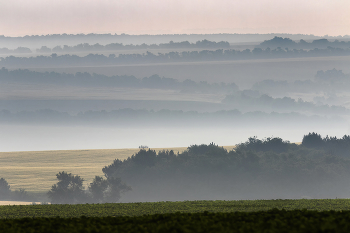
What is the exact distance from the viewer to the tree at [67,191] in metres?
99.8

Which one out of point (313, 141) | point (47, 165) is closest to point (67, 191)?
point (47, 165)

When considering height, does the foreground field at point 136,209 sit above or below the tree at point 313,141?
below

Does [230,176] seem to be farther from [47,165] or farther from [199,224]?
[199,224]

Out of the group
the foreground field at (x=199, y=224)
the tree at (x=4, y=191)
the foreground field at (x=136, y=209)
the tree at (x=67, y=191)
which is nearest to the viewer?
the foreground field at (x=199, y=224)

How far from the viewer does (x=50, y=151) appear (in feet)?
611

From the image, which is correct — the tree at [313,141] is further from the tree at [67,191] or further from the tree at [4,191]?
the tree at [4,191]

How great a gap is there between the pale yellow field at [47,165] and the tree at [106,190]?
30734 mm

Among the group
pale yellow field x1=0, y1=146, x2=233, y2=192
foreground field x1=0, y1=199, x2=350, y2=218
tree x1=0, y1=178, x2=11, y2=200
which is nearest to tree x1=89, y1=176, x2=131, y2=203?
tree x1=0, y1=178, x2=11, y2=200

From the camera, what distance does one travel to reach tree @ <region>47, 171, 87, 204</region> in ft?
327

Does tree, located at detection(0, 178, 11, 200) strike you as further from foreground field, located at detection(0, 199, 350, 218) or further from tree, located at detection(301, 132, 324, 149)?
tree, located at detection(301, 132, 324, 149)

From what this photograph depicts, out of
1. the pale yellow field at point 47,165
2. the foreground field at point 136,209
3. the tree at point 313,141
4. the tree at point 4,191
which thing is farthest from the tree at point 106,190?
the foreground field at point 136,209

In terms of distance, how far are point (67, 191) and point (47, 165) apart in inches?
2719

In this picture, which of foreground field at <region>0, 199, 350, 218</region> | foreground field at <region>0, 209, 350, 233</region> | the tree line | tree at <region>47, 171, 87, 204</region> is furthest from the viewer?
the tree line

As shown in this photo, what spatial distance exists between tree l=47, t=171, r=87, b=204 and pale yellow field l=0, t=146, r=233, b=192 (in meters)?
25.3
